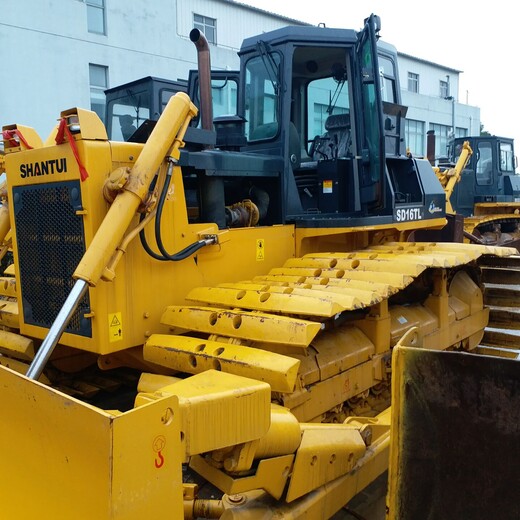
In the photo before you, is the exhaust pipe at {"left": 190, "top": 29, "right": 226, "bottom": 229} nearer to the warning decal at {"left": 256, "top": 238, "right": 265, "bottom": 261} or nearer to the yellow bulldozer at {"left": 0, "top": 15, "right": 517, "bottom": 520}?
the yellow bulldozer at {"left": 0, "top": 15, "right": 517, "bottom": 520}

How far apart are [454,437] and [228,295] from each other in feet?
4.95

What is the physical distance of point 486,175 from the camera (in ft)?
49.7

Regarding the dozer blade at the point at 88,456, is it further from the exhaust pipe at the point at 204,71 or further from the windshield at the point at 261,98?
the windshield at the point at 261,98

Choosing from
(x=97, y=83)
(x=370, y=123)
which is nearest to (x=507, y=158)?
(x=97, y=83)

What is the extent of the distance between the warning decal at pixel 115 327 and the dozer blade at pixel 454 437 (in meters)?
1.53

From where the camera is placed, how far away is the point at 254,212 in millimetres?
3939

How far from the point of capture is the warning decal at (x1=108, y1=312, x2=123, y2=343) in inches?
117

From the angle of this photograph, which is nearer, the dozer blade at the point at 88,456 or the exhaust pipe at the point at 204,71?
the dozer blade at the point at 88,456

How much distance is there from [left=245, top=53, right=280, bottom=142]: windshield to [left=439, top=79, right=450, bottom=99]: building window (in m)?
29.7

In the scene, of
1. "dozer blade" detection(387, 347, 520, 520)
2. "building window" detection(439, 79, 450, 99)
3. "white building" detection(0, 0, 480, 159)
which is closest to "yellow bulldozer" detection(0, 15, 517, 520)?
"dozer blade" detection(387, 347, 520, 520)

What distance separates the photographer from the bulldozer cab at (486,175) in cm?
1489

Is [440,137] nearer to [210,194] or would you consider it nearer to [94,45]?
[94,45]

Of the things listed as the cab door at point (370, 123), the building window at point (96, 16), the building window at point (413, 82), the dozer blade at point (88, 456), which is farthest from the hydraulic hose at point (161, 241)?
the building window at point (413, 82)

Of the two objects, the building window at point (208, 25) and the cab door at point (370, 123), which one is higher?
the building window at point (208, 25)
